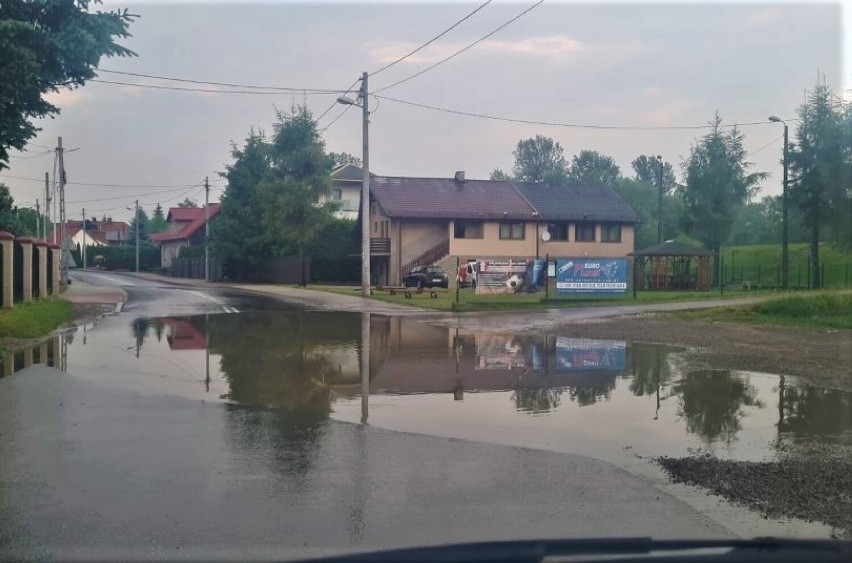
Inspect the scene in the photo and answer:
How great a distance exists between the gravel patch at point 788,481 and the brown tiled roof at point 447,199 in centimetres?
4264

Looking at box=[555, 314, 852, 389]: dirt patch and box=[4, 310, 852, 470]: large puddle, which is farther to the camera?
box=[555, 314, 852, 389]: dirt patch

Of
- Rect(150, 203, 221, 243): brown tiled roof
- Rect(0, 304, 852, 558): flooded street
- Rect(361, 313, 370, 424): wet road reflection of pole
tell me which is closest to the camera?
Rect(0, 304, 852, 558): flooded street

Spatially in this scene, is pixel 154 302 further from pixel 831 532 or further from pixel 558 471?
pixel 831 532

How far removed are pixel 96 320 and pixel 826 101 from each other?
33409mm

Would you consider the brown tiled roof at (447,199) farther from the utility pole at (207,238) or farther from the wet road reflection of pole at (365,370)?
the wet road reflection of pole at (365,370)

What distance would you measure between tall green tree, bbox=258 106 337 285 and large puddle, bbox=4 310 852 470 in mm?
29162

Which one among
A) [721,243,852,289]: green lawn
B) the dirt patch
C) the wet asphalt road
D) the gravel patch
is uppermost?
[721,243,852,289]: green lawn

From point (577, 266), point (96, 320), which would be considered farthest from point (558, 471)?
point (577, 266)

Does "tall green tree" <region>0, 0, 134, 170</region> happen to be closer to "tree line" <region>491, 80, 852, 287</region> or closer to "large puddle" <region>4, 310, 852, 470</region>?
"large puddle" <region>4, 310, 852, 470</region>

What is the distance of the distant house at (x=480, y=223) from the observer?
51.2 meters

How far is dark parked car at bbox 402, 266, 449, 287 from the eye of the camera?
45.4 m

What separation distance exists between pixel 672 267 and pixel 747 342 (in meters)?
30.5

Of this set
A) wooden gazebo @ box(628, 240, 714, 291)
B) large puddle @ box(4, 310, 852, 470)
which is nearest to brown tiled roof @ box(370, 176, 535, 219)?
wooden gazebo @ box(628, 240, 714, 291)

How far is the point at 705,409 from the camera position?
1078cm
